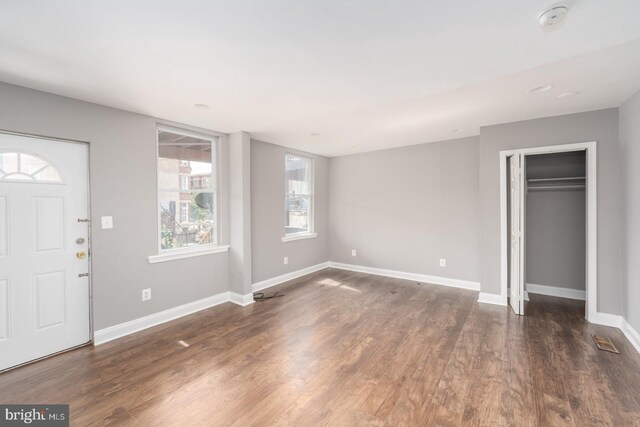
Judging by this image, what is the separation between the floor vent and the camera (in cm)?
264

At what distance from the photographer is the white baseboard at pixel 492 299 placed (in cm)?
375

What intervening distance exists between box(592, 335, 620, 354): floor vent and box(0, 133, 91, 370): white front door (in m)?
5.16

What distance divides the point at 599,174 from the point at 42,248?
5.92m

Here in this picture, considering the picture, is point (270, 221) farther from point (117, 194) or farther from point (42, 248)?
point (42, 248)

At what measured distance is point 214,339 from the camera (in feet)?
9.69

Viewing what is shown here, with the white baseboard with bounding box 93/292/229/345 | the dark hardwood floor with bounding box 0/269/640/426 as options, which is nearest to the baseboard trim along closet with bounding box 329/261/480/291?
the dark hardwood floor with bounding box 0/269/640/426

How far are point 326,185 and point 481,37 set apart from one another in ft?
14.7

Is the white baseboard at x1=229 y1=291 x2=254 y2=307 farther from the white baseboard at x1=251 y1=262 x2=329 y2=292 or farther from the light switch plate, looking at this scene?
the light switch plate

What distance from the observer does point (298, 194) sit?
5.56 meters

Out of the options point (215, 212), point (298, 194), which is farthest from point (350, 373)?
point (298, 194)

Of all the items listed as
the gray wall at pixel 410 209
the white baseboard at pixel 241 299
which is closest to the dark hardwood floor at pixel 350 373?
the white baseboard at pixel 241 299

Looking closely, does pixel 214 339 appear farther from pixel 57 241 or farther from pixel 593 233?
pixel 593 233

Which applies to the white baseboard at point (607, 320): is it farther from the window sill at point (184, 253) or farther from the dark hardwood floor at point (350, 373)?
the window sill at point (184, 253)

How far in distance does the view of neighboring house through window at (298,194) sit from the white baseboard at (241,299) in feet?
5.09
